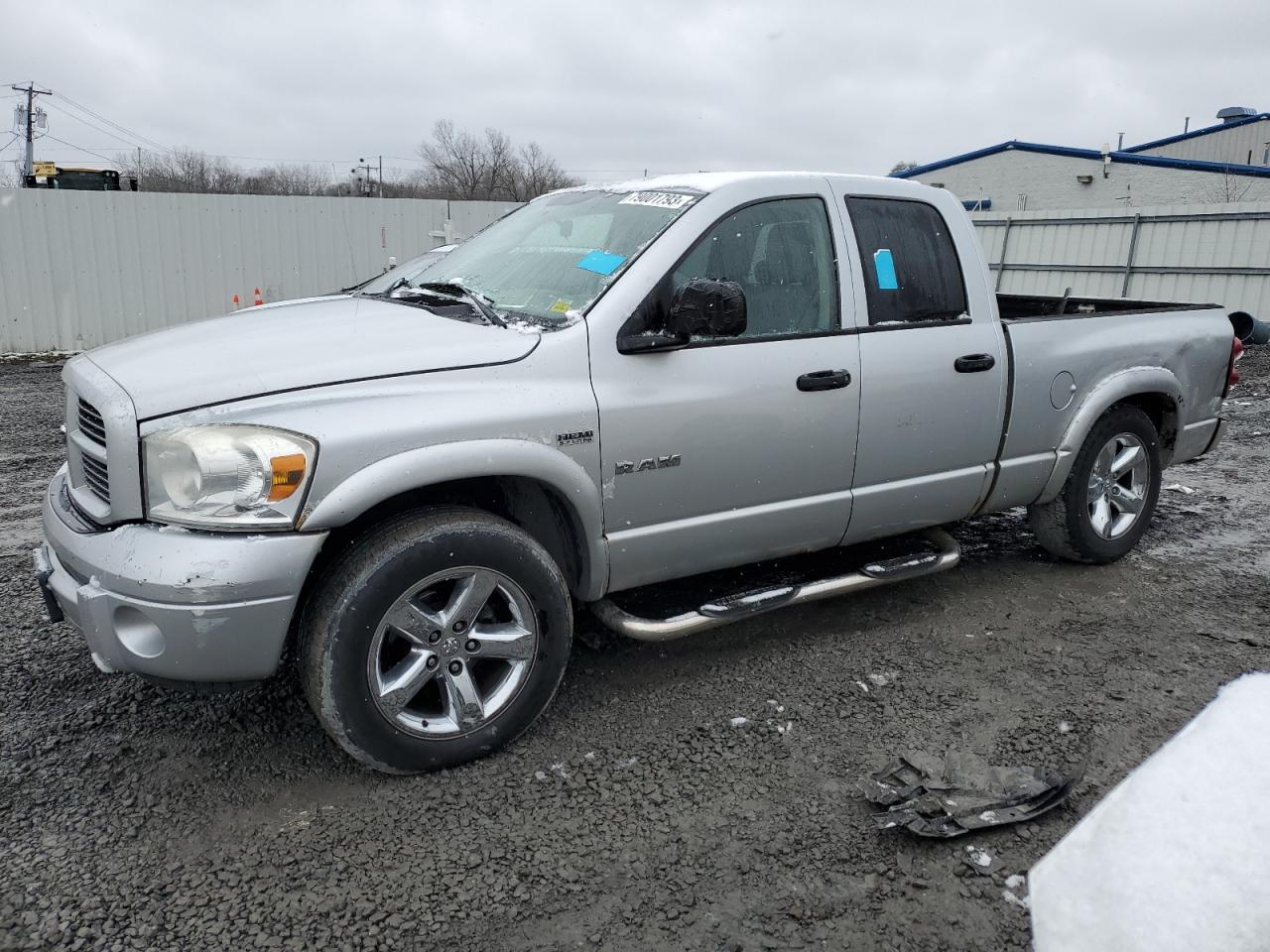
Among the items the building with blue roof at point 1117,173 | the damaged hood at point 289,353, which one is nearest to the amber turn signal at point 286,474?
the damaged hood at point 289,353

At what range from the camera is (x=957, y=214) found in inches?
169

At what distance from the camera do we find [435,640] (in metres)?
2.97

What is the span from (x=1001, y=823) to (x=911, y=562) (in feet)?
4.81

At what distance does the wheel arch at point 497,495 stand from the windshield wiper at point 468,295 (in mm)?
547

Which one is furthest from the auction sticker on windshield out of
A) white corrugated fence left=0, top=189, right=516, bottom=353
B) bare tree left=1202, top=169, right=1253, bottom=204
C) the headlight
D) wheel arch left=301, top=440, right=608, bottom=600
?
bare tree left=1202, top=169, right=1253, bottom=204

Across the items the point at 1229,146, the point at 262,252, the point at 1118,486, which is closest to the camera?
the point at 1118,486

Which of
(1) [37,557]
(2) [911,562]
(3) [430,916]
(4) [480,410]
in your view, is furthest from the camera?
(2) [911,562]

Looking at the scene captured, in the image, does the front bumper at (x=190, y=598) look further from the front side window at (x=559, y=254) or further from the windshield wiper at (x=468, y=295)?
the front side window at (x=559, y=254)

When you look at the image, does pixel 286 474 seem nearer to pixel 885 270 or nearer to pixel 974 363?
pixel 885 270

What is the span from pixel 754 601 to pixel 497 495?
104cm

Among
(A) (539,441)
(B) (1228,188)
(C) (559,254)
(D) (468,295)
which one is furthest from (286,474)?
(B) (1228,188)

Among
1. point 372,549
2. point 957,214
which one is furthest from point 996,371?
point 372,549

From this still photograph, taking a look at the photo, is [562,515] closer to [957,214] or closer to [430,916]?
[430,916]

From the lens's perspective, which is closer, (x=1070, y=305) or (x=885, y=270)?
(x=885, y=270)
